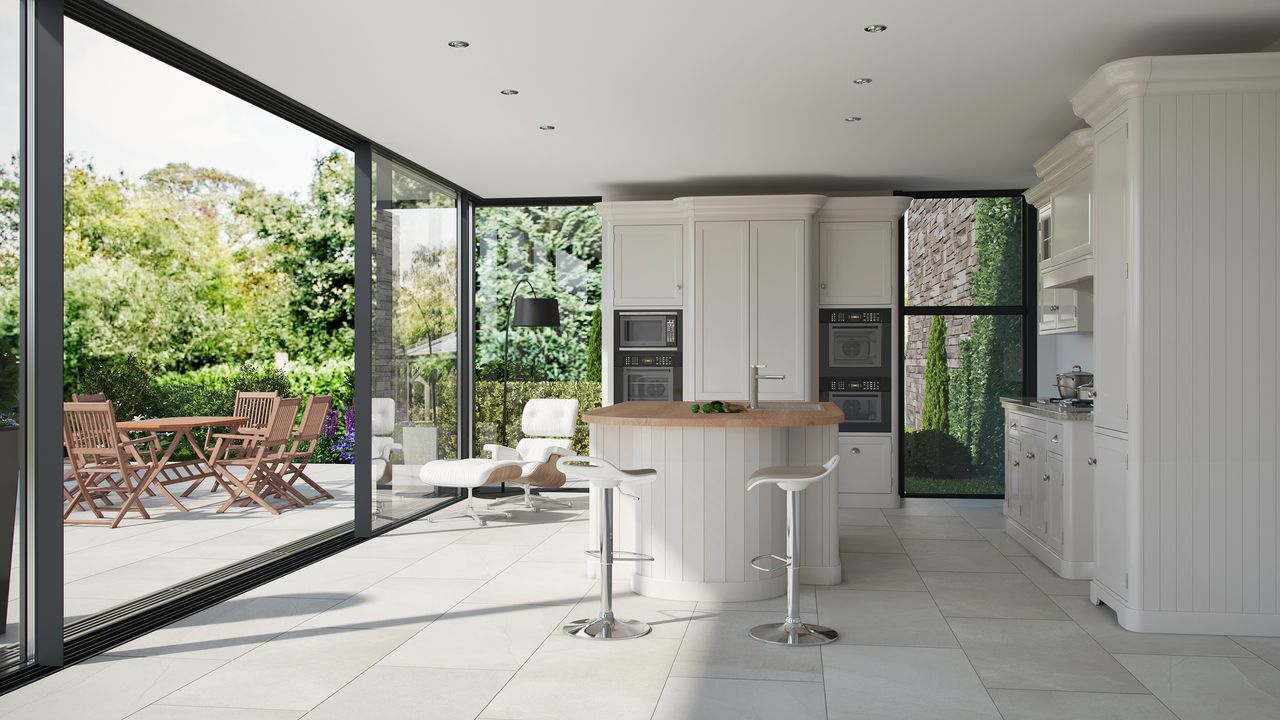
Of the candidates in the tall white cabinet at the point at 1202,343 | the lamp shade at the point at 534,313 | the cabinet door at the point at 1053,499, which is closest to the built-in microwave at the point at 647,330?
the lamp shade at the point at 534,313

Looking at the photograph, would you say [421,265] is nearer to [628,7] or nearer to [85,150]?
[628,7]

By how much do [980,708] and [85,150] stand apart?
1312cm

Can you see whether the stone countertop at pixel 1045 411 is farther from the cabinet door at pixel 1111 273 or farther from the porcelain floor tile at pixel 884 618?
the porcelain floor tile at pixel 884 618

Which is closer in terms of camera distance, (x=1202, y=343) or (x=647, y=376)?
(x=1202, y=343)

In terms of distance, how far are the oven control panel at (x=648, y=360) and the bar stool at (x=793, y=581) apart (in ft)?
11.3

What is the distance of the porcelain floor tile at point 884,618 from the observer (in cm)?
392

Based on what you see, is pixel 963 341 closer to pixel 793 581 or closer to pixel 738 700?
pixel 793 581

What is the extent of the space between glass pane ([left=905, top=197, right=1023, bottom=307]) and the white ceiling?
1094 mm

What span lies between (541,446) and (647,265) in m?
1.63

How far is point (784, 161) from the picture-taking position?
6.67m

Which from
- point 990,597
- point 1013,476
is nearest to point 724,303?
point 1013,476

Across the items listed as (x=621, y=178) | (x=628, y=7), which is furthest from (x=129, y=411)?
(x=628, y=7)

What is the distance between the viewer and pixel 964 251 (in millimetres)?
7793

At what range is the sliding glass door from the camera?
7664mm
